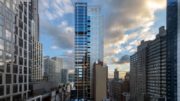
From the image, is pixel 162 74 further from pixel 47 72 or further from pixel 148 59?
pixel 47 72

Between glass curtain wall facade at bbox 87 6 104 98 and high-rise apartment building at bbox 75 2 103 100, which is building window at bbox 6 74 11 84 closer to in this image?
high-rise apartment building at bbox 75 2 103 100

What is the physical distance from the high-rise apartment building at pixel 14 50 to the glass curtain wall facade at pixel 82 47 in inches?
259

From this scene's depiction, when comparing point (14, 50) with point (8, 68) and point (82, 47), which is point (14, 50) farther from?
point (82, 47)

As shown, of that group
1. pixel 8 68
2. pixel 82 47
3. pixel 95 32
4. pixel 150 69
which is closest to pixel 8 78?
pixel 8 68

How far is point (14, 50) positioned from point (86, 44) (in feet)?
31.4

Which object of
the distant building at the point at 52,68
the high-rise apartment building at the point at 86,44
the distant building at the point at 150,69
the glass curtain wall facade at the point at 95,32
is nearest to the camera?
the distant building at the point at 150,69

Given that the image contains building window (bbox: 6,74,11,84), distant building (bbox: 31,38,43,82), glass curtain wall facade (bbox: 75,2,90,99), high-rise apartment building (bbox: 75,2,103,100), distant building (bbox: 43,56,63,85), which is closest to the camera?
building window (bbox: 6,74,11,84)

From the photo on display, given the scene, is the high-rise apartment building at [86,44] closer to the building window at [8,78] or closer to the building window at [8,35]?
the building window at [8,78]

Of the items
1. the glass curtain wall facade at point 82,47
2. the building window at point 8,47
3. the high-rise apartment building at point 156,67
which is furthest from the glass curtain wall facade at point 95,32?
the building window at point 8,47

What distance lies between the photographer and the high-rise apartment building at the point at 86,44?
20.0 metres

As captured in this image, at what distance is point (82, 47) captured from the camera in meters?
20.7

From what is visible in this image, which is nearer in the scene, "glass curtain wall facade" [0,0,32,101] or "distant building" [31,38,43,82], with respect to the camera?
"glass curtain wall facade" [0,0,32,101]

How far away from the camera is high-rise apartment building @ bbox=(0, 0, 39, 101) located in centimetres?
1023

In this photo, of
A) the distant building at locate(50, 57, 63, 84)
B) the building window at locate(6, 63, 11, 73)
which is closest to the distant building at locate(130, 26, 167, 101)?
the building window at locate(6, 63, 11, 73)
